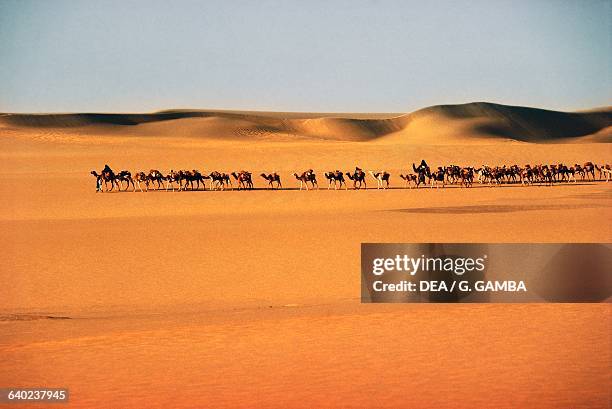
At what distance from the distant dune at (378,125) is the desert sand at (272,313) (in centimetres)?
8946

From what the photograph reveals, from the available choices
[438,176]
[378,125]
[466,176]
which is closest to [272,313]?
[438,176]

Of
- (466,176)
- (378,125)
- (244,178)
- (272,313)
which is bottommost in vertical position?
(272,313)

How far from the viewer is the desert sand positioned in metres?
8.34

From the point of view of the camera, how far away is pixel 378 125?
530 feet

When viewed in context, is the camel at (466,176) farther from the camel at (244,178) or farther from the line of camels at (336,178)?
the camel at (244,178)

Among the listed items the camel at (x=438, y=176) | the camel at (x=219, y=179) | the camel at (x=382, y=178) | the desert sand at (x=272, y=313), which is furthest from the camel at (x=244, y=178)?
the camel at (x=438, y=176)

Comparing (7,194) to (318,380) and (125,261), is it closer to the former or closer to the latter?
(125,261)

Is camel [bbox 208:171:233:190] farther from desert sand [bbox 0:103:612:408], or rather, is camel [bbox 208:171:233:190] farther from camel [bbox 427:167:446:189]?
camel [bbox 427:167:446:189]

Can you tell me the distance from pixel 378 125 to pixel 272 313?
150 meters

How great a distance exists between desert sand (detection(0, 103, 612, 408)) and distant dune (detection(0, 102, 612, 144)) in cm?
8946

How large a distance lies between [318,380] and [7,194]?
116 feet

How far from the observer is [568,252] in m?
18.5

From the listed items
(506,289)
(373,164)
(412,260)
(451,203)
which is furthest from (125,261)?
(373,164)

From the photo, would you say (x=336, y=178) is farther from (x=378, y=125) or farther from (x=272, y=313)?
(x=378, y=125)
